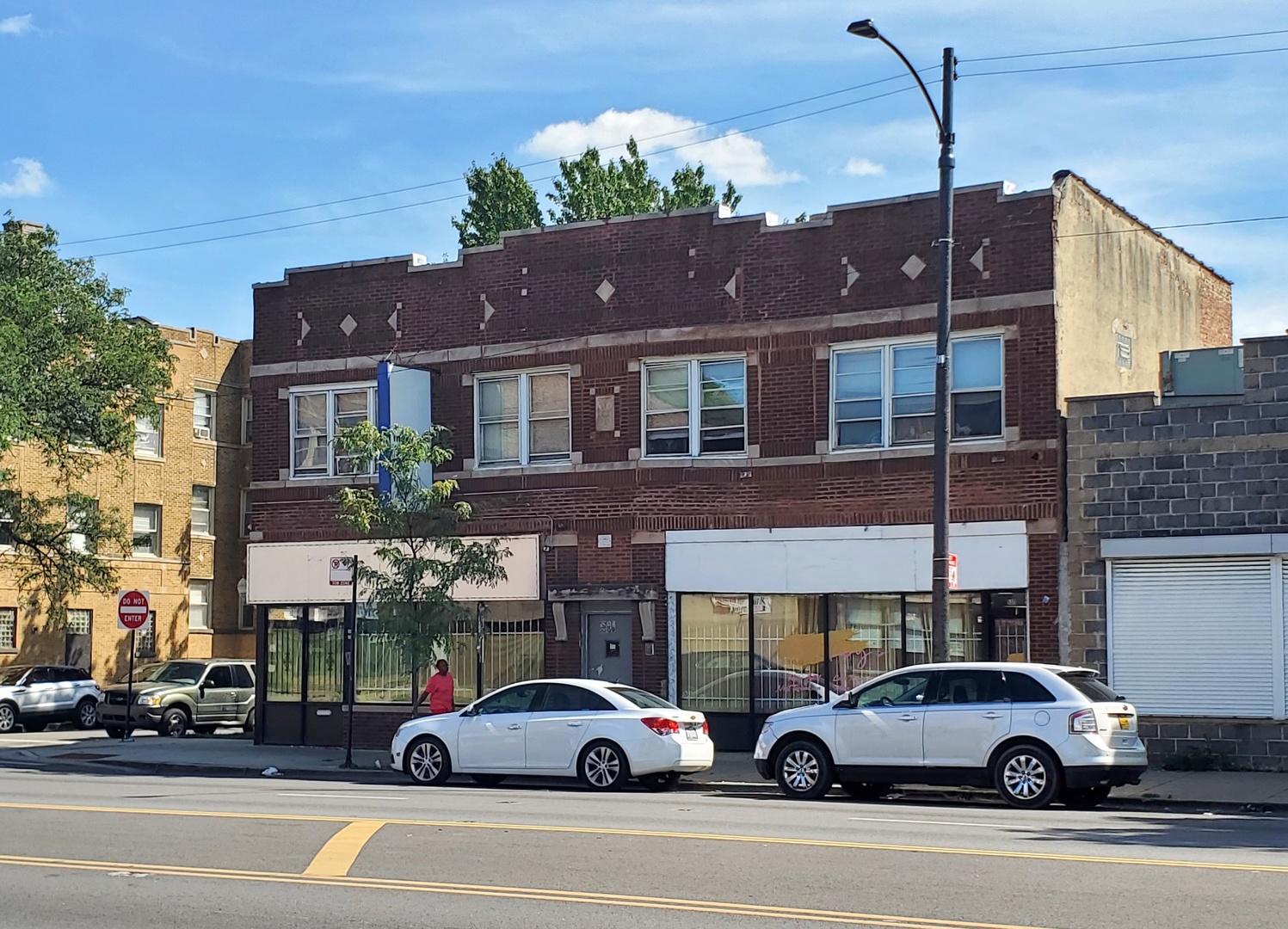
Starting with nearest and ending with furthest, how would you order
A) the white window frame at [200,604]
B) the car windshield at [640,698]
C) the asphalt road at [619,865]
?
1. the asphalt road at [619,865]
2. the car windshield at [640,698]
3. the white window frame at [200,604]

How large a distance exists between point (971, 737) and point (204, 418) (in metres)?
35.1

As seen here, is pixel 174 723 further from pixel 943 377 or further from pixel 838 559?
pixel 943 377

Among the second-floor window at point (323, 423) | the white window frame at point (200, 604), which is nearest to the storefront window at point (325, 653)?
the second-floor window at point (323, 423)

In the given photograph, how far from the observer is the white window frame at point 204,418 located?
4734 cm

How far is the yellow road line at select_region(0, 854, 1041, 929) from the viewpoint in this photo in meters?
9.14

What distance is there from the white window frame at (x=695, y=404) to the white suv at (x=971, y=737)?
667 centimetres

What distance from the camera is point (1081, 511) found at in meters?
21.6

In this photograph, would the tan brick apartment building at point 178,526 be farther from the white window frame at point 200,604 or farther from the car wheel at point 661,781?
the car wheel at point 661,781

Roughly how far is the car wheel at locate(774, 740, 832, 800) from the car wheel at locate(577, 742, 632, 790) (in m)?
1.85

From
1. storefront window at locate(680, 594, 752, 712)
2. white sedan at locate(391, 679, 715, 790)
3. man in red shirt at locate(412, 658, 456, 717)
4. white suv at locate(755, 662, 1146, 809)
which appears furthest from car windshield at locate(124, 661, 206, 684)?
white suv at locate(755, 662, 1146, 809)

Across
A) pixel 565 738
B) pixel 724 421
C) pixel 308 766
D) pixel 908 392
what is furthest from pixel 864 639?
pixel 308 766

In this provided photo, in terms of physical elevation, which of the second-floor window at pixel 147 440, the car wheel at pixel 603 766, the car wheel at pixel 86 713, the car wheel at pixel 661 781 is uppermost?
the second-floor window at pixel 147 440

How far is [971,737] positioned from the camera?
17.0 metres

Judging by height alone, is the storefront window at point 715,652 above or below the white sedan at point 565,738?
above
